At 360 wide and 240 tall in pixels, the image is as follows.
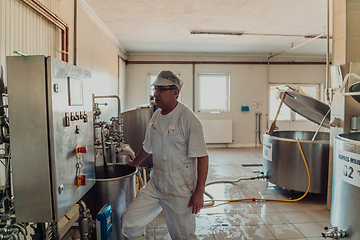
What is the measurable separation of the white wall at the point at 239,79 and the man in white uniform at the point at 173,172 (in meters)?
4.95

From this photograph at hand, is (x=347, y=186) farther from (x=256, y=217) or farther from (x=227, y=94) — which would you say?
(x=227, y=94)

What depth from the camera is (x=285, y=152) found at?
9.79 feet

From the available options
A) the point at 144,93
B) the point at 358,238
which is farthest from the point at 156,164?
the point at 144,93

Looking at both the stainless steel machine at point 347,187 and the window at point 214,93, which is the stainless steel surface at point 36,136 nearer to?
the stainless steel machine at point 347,187

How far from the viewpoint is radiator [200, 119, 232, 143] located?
6.64 metres

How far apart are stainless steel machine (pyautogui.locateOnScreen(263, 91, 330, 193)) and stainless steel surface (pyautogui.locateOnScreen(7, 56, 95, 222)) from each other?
2654 millimetres

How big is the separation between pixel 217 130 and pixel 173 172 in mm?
5181

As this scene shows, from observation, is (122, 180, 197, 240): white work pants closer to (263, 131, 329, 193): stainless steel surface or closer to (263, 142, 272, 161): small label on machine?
(263, 131, 329, 193): stainless steel surface

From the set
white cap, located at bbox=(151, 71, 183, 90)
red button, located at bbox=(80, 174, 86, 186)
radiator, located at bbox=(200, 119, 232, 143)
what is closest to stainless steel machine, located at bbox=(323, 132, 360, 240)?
white cap, located at bbox=(151, 71, 183, 90)

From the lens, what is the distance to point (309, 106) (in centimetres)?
336

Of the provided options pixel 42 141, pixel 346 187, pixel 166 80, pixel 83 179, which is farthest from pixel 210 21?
pixel 42 141

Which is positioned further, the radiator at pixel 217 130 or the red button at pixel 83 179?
the radiator at pixel 217 130

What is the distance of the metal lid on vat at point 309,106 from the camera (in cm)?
311

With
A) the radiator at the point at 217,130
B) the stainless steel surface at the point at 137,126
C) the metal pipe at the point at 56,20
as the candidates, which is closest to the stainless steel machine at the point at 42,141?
the metal pipe at the point at 56,20
